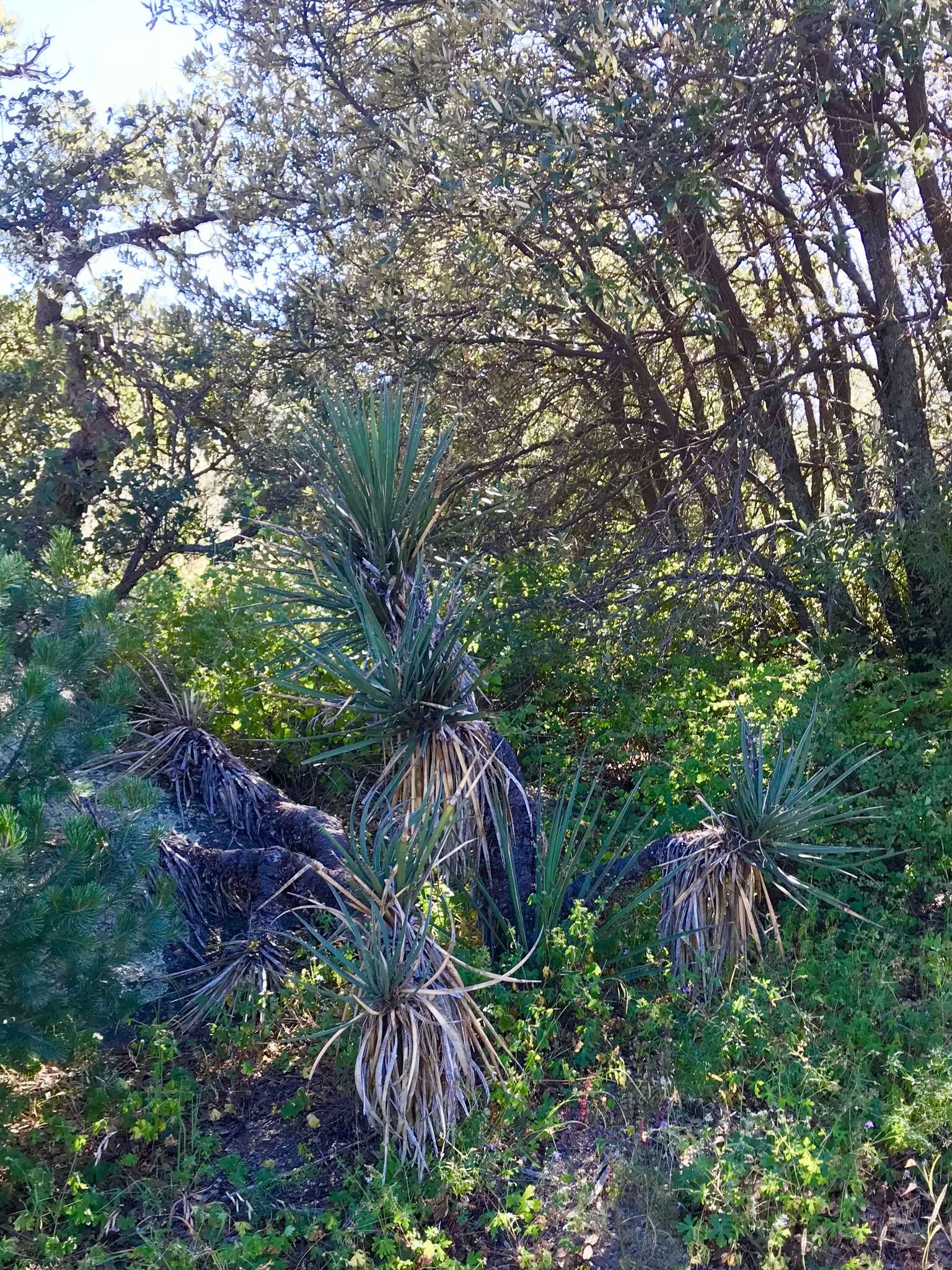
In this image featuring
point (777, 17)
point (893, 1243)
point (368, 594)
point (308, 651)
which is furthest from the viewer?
point (777, 17)

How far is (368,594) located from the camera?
16.8ft

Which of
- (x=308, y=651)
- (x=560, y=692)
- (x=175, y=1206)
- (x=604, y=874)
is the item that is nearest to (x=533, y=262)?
(x=560, y=692)

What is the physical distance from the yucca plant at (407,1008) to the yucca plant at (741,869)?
976 mm

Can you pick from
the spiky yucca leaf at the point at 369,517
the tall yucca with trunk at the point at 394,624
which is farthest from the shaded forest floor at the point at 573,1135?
the spiky yucca leaf at the point at 369,517

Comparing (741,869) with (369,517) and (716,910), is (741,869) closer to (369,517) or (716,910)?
(716,910)

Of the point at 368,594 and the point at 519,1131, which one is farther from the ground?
the point at 368,594

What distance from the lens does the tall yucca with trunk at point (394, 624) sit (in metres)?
4.71

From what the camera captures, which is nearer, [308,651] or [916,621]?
[308,651]

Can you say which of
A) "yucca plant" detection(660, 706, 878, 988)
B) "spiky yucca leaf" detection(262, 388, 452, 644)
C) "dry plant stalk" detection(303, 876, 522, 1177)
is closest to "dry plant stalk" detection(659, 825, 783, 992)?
"yucca plant" detection(660, 706, 878, 988)

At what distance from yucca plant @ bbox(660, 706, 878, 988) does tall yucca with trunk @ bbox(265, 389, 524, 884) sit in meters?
0.87

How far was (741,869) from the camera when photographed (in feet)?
15.5

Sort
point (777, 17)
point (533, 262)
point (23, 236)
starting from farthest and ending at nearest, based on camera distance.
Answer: point (23, 236)
point (533, 262)
point (777, 17)

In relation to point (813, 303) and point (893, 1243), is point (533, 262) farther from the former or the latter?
point (893, 1243)

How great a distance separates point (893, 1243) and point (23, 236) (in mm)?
9080
